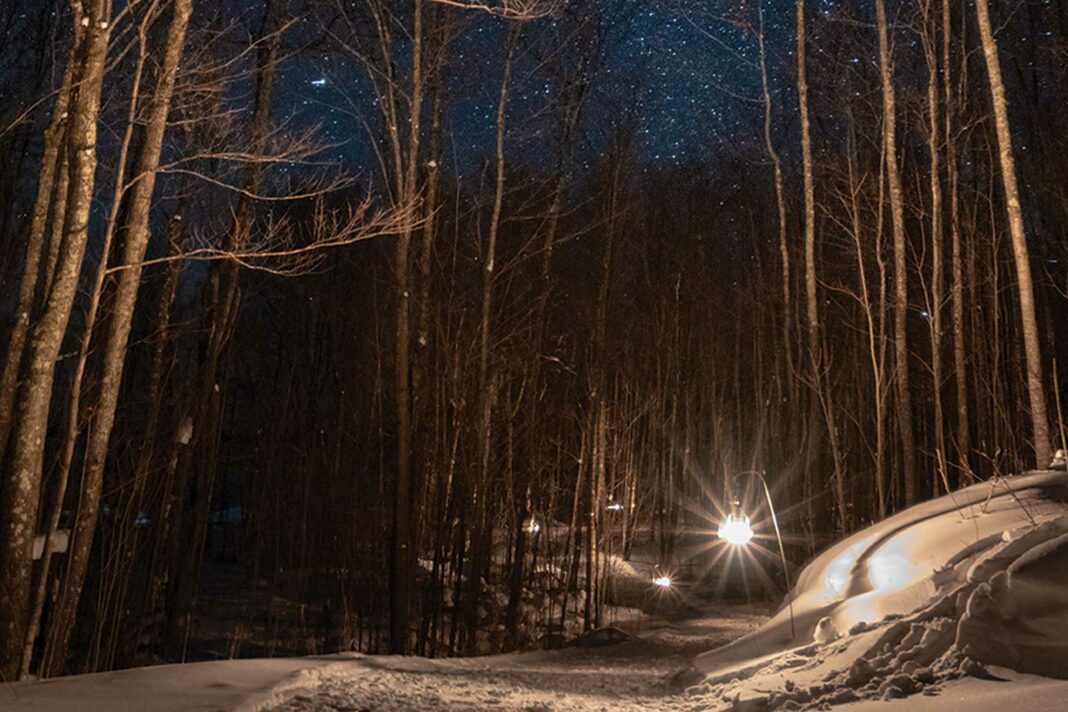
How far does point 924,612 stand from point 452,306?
13.4 meters

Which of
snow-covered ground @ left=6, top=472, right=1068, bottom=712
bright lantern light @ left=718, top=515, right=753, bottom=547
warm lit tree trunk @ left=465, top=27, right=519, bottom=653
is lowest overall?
snow-covered ground @ left=6, top=472, right=1068, bottom=712

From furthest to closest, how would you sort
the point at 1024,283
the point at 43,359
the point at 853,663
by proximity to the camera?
1. the point at 1024,283
2. the point at 43,359
3. the point at 853,663

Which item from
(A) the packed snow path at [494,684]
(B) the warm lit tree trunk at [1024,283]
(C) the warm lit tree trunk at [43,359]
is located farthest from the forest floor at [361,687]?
(B) the warm lit tree trunk at [1024,283]

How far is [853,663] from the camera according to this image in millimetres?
6578

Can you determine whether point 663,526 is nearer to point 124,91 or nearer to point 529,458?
point 529,458

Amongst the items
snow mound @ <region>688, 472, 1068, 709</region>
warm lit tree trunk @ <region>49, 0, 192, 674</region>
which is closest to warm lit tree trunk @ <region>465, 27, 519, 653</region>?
snow mound @ <region>688, 472, 1068, 709</region>

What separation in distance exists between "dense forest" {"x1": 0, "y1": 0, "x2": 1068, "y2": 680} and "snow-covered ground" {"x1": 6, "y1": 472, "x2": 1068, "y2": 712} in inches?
49.7

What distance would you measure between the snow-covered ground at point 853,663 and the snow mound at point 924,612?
13 mm

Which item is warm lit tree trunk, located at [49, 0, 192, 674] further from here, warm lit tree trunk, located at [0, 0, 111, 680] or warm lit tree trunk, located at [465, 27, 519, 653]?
warm lit tree trunk, located at [465, 27, 519, 653]

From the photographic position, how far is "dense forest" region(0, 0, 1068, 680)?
1022 cm

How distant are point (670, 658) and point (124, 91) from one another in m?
10.9

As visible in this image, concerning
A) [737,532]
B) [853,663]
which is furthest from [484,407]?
[853,663]

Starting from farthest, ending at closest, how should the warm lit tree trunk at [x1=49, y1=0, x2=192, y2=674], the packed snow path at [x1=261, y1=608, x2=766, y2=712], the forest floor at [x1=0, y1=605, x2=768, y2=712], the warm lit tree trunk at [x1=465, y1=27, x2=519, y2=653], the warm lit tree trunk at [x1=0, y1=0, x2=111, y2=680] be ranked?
the warm lit tree trunk at [x1=465, y1=27, x2=519, y2=653] < the warm lit tree trunk at [x1=49, y1=0, x2=192, y2=674] < the warm lit tree trunk at [x1=0, y1=0, x2=111, y2=680] < the packed snow path at [x1=261, y1=608, x2=766, y2=712] < the forest floor at [x1=0, y1=605, x2=768, y2=712]

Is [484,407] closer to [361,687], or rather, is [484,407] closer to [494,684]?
[494,684]
